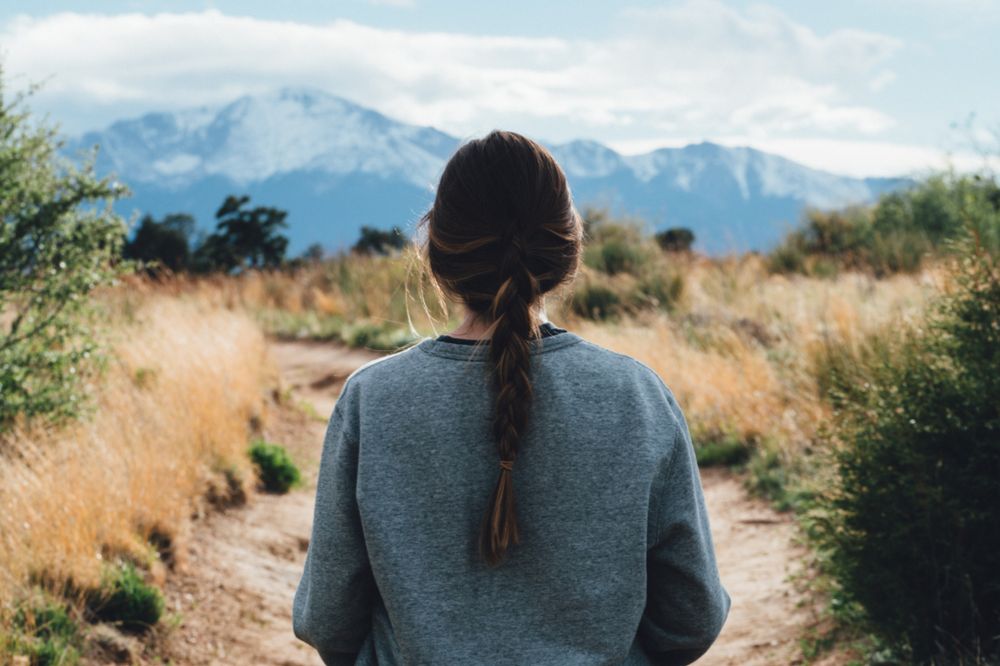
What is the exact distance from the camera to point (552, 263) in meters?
1.75

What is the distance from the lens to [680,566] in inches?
69.7

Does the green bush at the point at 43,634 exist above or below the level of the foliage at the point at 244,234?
above

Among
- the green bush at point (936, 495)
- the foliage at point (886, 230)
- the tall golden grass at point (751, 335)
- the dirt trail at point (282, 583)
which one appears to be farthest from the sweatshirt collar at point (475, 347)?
the foliage at point (886, 230)

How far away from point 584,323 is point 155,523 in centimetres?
755

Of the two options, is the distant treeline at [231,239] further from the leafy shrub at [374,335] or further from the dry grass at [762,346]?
the dry grass at [762,346]

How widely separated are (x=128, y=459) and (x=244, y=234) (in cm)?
2917

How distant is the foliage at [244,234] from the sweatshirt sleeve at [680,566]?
3108 cm

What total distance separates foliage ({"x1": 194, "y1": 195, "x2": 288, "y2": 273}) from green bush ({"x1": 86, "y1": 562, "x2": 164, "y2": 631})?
28.4 m

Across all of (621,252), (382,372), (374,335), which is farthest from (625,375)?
(621,252)

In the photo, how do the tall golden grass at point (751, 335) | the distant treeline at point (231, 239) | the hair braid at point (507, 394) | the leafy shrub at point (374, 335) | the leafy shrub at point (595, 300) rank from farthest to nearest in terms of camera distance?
1. the distant treeline at point (231, 239)
2. the leafy shrub at point (374, 335)
3. the leafy shrub at point (595, 300)
4. the tall golden grass at point (751, 335)
5. the hair braid at point (507, 394)

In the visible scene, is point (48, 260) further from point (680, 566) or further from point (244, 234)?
point (244, 234)

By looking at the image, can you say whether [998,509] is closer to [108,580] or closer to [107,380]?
[108,580]

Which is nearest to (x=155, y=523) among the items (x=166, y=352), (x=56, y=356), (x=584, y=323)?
(x=56, y=356)

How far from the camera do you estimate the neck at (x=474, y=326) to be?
172cm
